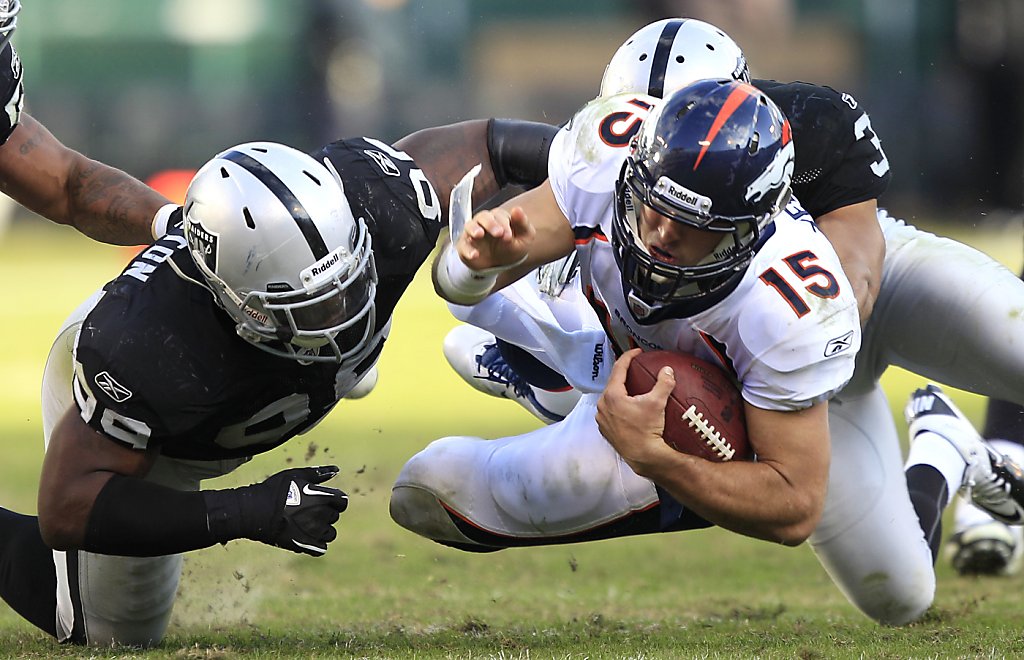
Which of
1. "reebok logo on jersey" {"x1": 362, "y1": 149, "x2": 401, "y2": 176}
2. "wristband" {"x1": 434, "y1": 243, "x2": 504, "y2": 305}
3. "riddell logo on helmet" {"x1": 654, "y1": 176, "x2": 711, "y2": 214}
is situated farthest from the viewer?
"reebok logo on jersey" {"x1": 362, "y1": 149, "x2": 401, "y2": 176}

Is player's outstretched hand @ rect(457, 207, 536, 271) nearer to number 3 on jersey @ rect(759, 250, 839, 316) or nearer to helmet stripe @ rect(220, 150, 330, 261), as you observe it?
helmet stripe @ rect(220, 150, 330, 261)

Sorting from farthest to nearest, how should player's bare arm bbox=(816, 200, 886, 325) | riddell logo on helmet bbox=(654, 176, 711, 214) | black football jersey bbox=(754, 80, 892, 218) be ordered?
black football jersey bbox=(754, 80, 892, 218) → player's bare arm bbox=(816, 200, 886, 325) → riddell logo on helmet bbox=(654, 176, 711, 214)

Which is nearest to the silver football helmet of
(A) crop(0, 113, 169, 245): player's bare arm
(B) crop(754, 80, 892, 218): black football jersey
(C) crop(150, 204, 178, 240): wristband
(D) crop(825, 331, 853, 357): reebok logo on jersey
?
(A) crop(0, 113, 169, 245): player's bare arm

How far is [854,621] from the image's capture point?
4.44 metres

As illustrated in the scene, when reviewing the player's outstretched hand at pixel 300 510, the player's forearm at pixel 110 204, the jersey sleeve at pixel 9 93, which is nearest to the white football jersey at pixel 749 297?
the player's outstretched hand at pixel 300 510

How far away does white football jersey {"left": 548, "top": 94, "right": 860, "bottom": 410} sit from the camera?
323cm

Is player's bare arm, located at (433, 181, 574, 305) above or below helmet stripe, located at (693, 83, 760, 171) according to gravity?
below

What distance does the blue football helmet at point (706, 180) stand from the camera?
3.18 m

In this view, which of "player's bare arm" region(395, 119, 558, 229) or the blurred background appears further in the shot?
the blurred background

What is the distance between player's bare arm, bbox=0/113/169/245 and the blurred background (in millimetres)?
12791

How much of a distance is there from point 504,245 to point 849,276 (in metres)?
1.02

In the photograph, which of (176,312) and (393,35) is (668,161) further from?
(393,35)

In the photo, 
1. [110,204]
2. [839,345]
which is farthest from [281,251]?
[839,345]

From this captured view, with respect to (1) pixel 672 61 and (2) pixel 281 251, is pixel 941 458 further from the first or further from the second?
(2) pixel 281 251
